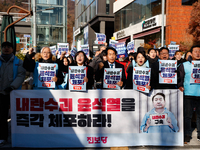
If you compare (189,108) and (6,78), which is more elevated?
(6,78)

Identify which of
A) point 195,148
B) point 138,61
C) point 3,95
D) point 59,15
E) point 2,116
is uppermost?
point 59,15

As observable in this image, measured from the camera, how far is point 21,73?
513 cm

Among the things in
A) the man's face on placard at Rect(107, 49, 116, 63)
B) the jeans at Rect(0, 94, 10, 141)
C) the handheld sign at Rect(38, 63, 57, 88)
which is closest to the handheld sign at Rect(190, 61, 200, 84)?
the man's face on placard at Rect(107, 49, 116, 63)

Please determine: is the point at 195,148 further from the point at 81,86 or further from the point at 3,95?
the point at 3,95

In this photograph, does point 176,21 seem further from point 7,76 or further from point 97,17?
point 7,76

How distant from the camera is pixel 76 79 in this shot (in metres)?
4.80

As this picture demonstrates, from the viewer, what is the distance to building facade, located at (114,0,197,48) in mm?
19438

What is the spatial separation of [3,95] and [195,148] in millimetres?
3997

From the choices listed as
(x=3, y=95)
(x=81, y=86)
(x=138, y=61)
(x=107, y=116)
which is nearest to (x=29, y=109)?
(x=3, y=95)

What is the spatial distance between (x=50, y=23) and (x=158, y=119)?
29.6 m

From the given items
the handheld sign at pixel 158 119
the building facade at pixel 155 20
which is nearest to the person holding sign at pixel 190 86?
the handheld sign at pixel 158 119

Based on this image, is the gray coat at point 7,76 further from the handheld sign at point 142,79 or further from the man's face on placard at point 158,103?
the man's face on placard at point 158,103

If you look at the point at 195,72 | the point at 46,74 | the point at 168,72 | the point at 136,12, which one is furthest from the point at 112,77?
the point at 136,12

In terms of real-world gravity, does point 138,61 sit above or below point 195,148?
above
